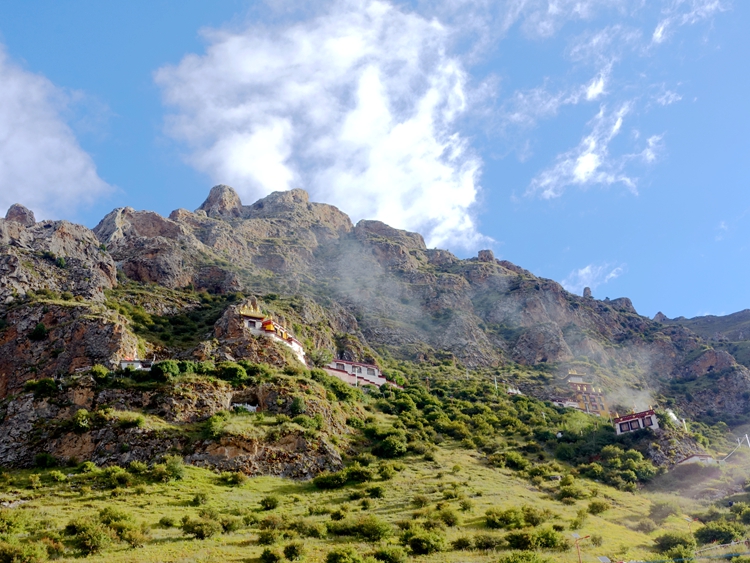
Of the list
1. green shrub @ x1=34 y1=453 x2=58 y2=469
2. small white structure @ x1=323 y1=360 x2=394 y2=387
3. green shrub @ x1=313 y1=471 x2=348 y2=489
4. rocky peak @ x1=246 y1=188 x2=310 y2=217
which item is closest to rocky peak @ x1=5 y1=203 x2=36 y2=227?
rocky peak @ x1=246 y1=188 x2=310 y2=217

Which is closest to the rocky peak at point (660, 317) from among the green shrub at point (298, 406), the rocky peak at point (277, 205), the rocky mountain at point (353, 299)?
the rocky mountain at point (353, 299)

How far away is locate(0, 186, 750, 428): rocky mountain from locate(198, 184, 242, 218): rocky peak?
0.83 m

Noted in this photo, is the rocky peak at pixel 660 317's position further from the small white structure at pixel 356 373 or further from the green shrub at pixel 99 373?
the green shrub at pixel 99 373

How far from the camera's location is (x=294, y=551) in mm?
32750

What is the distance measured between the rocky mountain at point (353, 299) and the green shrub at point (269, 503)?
26.1 metres

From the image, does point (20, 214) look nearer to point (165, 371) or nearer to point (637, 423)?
Answer: point (165, 371)

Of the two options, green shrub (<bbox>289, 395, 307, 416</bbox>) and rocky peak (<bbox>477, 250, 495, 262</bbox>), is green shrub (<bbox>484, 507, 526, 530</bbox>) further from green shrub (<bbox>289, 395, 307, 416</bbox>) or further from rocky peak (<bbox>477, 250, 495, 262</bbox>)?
rocky peak (<bbox>477, 250, 495, 262</bbox>)

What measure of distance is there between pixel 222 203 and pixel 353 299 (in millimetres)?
70088

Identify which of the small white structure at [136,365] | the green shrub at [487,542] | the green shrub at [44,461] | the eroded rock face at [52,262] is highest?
the eroded rock face at [52,262]

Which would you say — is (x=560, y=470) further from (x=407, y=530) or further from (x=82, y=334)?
(x=82, y=334)

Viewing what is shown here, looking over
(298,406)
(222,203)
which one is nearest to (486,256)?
(222,203)

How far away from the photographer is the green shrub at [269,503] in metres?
42.4

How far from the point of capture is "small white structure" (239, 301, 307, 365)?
7450cm

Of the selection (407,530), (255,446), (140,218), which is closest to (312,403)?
(255,446)
